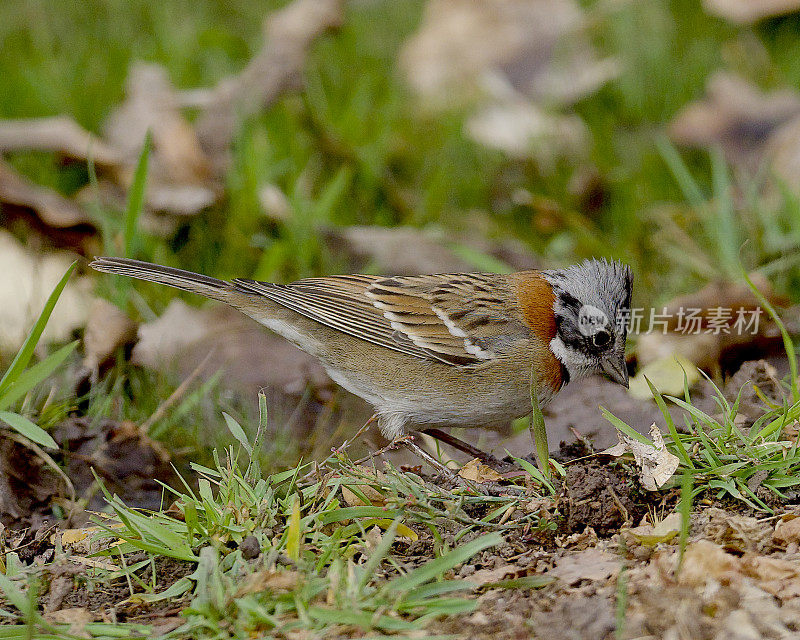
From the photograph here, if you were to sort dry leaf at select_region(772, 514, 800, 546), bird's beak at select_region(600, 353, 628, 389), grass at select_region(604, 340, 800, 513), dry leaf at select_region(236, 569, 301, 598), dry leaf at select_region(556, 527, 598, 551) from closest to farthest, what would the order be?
1. dry leaf at select_region(236, 569, 301, 598)
2. dry leaf at select_region(772, 514, 800, 546)
3. dry leaf at select_region(556, 527, 598, 551)
4. grass at select_region(604, 340, 800, 513)
5. bird's beak at select_region(600, 353, 628, 389)

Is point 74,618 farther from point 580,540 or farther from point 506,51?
point 506,51

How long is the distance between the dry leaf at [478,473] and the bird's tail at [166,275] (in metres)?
1.48

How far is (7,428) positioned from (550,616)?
7.42 ft

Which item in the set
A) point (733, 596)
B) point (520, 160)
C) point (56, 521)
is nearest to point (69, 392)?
point (56, 521)

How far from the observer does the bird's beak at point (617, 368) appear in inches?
164

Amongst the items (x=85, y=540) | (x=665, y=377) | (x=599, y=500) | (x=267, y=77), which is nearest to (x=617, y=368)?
(x=665, y=377)

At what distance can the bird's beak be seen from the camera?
418 cm

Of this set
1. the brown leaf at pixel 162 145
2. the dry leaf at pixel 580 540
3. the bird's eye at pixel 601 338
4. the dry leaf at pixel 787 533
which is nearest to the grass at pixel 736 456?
the dry leaf at pixel 787 533

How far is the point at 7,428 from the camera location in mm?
3838

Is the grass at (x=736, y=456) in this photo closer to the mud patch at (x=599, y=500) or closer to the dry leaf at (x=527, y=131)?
the mud patch at (x=599, y=500)

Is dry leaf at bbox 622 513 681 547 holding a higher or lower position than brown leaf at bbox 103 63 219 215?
lower

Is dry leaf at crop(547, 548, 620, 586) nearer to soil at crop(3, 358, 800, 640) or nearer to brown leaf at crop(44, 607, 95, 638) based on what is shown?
soil at crop(3, 358, 800, 640)

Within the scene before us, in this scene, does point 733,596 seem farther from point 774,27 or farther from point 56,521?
point 774,27

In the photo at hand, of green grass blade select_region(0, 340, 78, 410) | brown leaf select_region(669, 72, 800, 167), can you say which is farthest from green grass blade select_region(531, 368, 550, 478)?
brown leaf select_region(669, 72, 800, 167)
